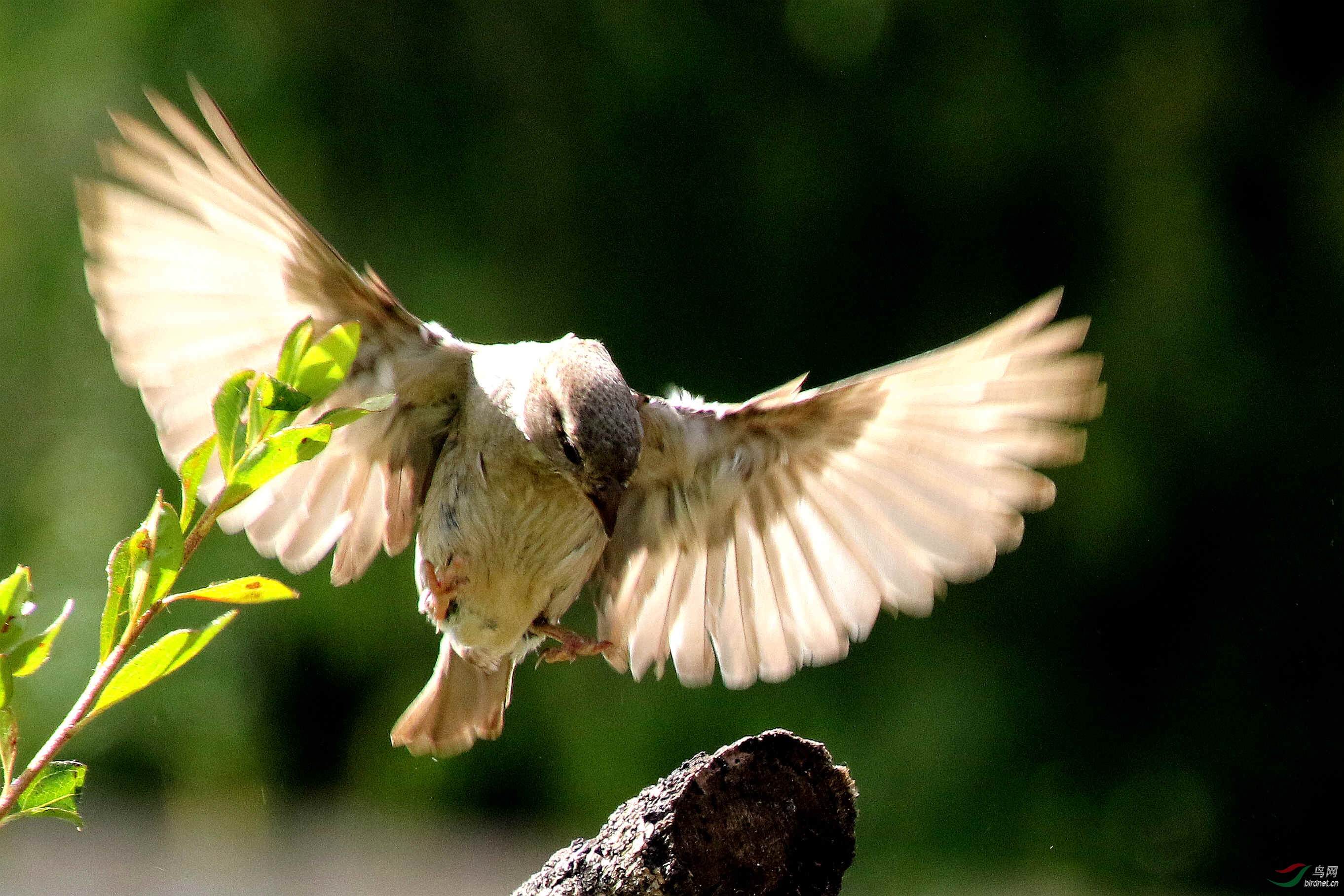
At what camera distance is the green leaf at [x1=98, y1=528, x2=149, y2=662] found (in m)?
0.56

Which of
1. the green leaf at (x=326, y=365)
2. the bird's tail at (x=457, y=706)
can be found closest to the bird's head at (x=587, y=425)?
the bird's tail at (x=457, y=706)

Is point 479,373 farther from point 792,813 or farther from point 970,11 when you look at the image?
point 970,11

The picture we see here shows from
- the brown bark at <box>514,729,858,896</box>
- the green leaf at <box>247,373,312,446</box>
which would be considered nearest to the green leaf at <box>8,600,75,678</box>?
the green leaf at <box>247,373,312,446</box>

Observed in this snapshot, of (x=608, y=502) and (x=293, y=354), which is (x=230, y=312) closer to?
(x=608, y=502)

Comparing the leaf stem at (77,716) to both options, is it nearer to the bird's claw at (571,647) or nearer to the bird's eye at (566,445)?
the bird's eye at (566,445)

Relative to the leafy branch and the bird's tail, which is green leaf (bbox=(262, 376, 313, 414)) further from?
the bird's tail

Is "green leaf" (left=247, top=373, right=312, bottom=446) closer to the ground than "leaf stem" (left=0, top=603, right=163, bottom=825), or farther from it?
farther from it

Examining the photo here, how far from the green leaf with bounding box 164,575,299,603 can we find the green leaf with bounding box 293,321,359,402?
0.10 metres

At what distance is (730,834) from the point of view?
1.19m

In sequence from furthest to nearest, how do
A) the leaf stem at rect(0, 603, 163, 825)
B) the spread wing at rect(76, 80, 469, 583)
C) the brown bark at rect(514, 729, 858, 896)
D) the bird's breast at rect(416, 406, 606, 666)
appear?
the bird's breast at rect(416, 406, 606, 666) < the spread wing at rect(76, 80, 469, 583) < the brown bark at rect(514, 729, 858, 896) < the leaf stem at rect(0, 603, 163, 825)

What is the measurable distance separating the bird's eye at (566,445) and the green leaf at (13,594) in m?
1.21

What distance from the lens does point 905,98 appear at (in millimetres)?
3527

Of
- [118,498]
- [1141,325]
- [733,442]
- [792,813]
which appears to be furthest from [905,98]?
[792,813]

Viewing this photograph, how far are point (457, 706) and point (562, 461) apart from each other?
615 millimetres
